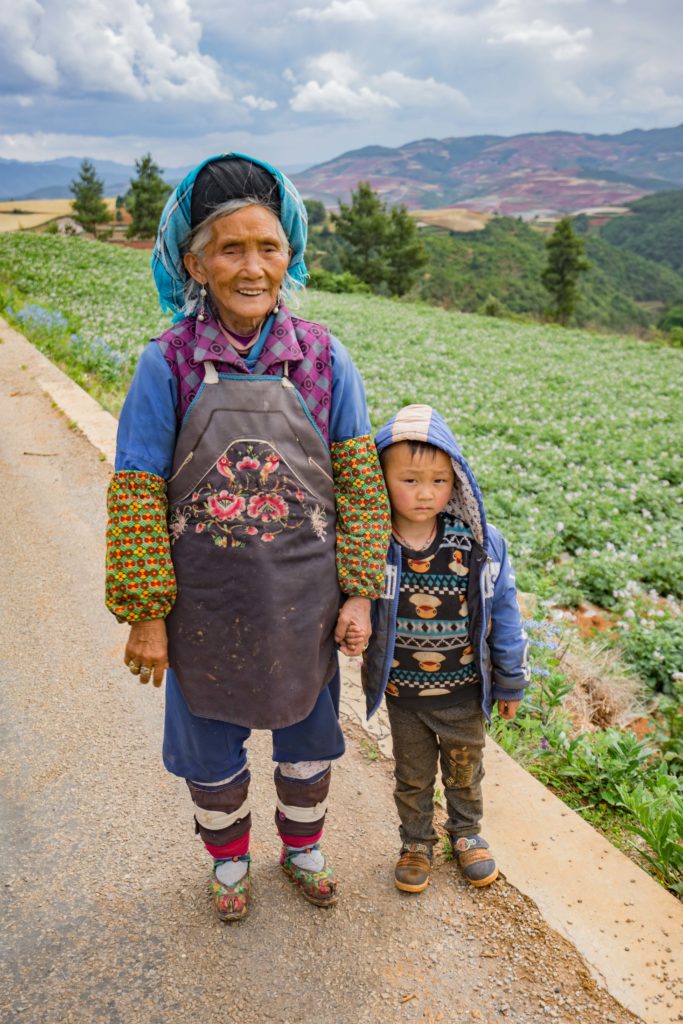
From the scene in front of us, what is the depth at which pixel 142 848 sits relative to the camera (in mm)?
2479

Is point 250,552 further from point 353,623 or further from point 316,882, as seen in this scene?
point 316,882

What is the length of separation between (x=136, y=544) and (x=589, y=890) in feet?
5.69

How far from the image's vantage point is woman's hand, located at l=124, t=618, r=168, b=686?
1868 millimetres

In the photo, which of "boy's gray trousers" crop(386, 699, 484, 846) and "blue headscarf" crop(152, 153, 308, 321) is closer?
"blue headscarf" crop(152, 153, 308, 321)

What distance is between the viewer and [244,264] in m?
1.76

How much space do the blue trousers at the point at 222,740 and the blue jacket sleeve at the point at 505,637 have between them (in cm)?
49

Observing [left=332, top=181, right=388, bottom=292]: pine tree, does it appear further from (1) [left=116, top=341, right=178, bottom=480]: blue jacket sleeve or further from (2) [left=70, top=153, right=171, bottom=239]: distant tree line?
(1) [left=116, top=341, right=178, bottom=480]: blue jacket sleeve

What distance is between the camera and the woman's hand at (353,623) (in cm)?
199

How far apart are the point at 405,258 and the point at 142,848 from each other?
44.2 meters

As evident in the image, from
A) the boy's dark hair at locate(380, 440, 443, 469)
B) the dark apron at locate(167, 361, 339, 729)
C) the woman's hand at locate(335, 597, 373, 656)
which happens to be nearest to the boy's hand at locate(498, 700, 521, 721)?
the woman's hand at locate(335, 597, 373, 656)

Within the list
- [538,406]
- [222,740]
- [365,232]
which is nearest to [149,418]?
[222,740]

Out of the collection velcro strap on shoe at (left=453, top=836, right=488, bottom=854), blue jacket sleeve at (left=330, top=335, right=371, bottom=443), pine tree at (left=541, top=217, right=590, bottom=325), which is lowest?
pine tree at (left=541, top=217, right=590, bottom=325)

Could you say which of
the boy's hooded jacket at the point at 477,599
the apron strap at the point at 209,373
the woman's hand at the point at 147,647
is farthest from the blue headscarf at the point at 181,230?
the woman's hand at the point at 147,647

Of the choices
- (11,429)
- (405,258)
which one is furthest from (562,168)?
(11,429)
